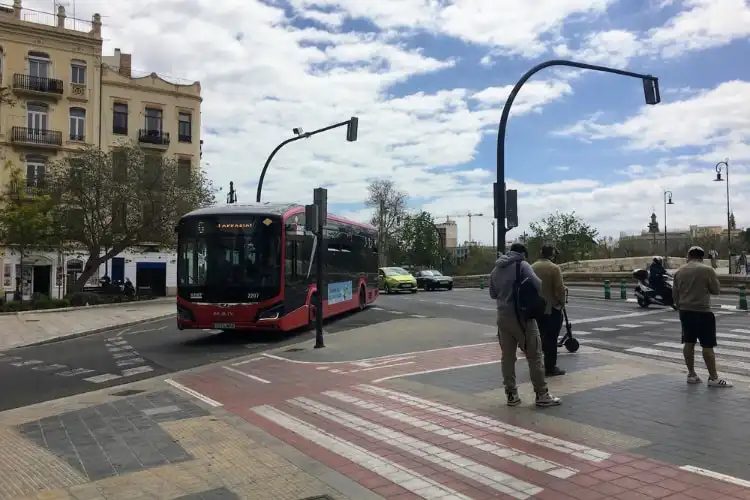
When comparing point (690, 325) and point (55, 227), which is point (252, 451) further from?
point (55, 227)

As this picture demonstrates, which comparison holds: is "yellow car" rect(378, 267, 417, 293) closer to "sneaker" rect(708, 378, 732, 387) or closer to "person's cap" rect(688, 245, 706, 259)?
"person's cap" rect(688, 245, 706, 259)

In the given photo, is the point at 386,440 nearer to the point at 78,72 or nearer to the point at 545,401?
the point at 545,401

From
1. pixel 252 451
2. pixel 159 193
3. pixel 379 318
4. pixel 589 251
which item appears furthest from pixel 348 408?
pixel 589 251

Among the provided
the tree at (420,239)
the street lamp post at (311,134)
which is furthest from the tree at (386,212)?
the street lamp post at (311,134)

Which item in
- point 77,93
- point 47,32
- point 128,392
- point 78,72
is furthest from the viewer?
point 78,72

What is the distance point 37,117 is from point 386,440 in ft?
146

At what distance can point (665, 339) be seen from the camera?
13.3 meters

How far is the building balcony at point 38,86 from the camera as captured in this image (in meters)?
41.3

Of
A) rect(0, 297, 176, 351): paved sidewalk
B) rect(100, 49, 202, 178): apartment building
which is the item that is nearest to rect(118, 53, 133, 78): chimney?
rect(100, 49, 202, 178): apartment building

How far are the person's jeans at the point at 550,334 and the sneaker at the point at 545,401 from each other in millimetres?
1825

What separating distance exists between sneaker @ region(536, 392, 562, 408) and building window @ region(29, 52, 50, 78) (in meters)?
44.9

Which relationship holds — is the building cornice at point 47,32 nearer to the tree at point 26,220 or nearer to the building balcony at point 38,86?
the building balcony at point 38,86

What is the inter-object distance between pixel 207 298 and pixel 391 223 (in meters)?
54.4

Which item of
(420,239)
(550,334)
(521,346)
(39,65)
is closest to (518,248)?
(521,346)
